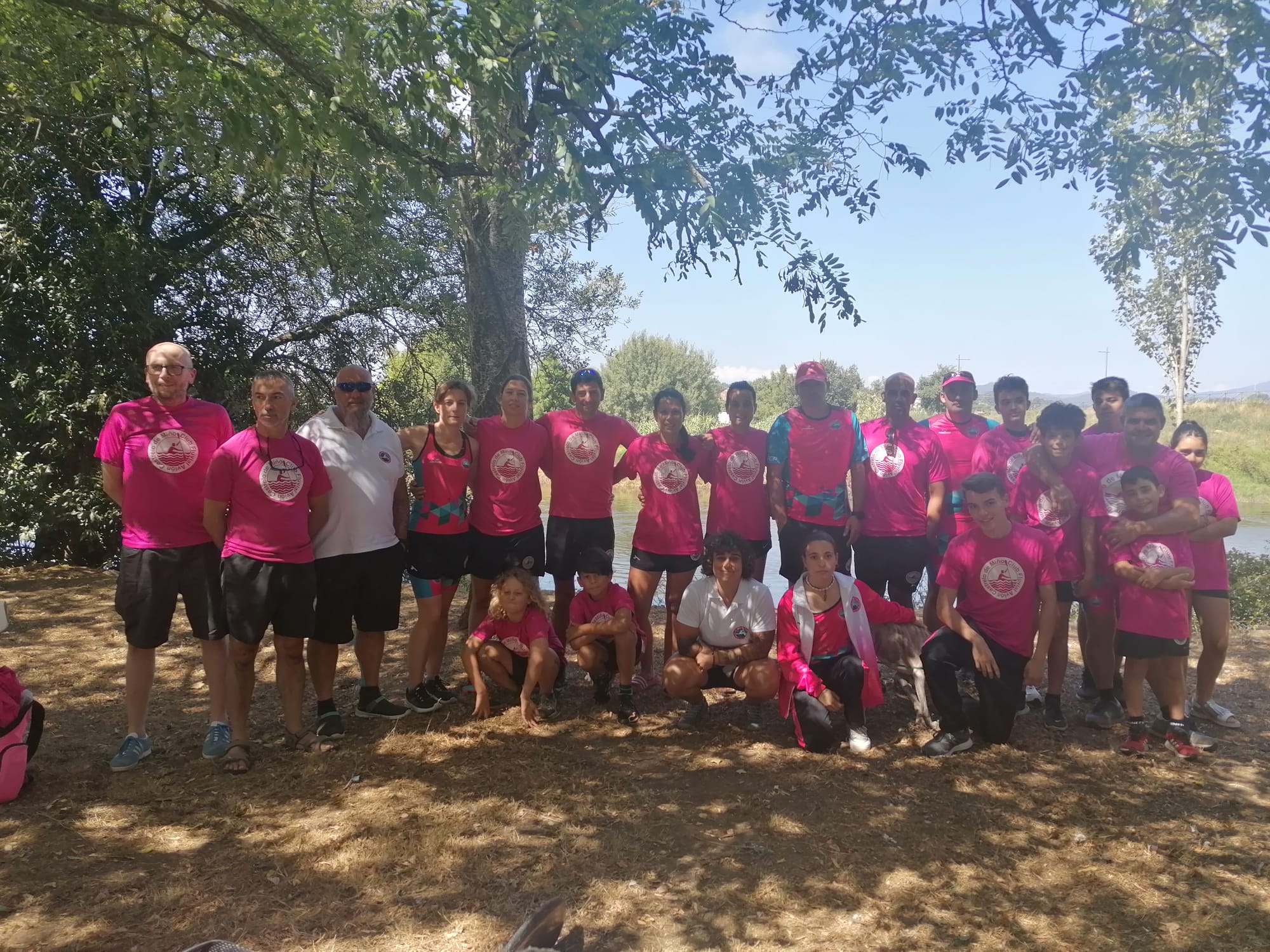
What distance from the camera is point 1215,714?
4781 mm

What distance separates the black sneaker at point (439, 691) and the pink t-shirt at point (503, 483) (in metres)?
0.96

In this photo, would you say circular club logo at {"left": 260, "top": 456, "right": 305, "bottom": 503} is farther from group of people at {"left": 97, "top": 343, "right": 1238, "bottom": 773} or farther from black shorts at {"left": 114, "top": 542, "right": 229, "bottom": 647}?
black shorts at {"left": 114, "top": 542, "right": 229, "bottom": 647}

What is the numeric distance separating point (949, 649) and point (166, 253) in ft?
26.9

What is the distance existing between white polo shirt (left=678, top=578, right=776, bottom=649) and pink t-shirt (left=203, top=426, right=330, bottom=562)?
211 centimetres

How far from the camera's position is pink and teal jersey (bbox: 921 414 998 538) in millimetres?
5055

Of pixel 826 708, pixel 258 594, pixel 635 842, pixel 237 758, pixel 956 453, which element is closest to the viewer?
pixel 635 842

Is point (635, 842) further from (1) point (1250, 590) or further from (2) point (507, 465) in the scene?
(1) point (1250, 590)

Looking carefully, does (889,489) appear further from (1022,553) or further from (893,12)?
(893,12)

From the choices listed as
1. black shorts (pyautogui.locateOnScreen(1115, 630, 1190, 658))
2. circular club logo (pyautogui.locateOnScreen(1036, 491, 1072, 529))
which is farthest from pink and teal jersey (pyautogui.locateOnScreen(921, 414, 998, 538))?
black shorts (pyautogui.locateOnScreen(1115, 630, 1190, 658))

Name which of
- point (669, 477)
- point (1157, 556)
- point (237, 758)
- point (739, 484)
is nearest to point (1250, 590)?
point (1157, 556)

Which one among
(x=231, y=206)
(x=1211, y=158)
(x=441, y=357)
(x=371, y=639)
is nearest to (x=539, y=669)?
(x=371, y=639)

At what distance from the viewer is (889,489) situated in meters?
5.02

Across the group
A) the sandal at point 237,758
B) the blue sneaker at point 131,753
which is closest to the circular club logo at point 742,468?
the sandal at point 237,758

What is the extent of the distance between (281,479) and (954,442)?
396 cm
